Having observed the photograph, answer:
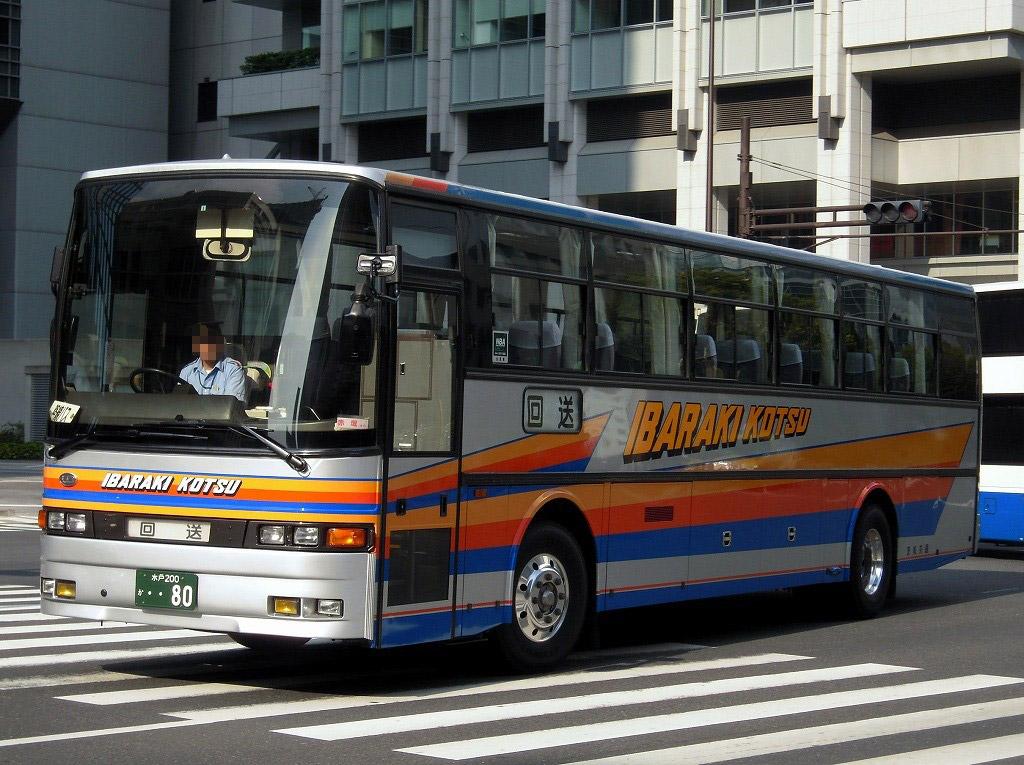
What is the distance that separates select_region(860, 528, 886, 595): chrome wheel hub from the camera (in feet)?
53.9

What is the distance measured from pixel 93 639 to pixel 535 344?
4.15 m

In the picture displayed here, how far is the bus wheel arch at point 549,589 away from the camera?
11352 mm

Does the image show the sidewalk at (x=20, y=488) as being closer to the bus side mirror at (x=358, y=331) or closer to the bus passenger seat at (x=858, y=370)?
the bus passenger seat at (x=858, y=370)

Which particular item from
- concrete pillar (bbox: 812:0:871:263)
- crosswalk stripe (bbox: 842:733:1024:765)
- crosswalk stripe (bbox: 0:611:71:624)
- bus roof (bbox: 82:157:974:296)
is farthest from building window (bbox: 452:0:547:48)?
crosswalk stripe (bbox: 842:733:1024:765)

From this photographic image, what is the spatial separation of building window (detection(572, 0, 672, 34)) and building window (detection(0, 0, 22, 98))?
86.5 feet

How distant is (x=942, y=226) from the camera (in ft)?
162

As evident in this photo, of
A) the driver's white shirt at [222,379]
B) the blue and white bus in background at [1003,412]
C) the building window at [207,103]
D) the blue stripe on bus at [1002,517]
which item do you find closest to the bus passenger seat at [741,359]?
the driver's white shirt at [222,379]

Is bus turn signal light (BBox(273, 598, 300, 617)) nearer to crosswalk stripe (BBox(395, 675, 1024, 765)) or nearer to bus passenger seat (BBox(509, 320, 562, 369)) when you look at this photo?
crosswalk stripe (BBox(395, 675, 1024, 765))

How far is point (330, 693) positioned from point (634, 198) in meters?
44.8

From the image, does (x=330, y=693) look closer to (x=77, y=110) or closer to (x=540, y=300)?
(x=540, y=300)

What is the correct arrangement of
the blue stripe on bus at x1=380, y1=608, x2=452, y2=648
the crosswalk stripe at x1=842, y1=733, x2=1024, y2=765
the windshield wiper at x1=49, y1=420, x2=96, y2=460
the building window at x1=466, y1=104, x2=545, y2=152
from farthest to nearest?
the building window at x1=466, y1=104, x2=545, y2=152, the windshield wiper at x1=49, y1=420, x2=96, y2=460, the blue stripe on bus at x1=380, y1=608, x2=452, y2=648, the crosswalk stripe at x1=842, y1=733, x2=1024, y2=765

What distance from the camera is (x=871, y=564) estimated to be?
654 inches

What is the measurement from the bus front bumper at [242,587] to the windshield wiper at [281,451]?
497 mm

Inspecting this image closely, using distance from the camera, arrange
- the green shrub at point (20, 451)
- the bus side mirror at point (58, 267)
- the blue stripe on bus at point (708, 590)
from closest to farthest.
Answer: the bus side mirror at point (58, 267) < the blue stripe on bus at point (708, 590) < the green shrub at point (20, 451)
